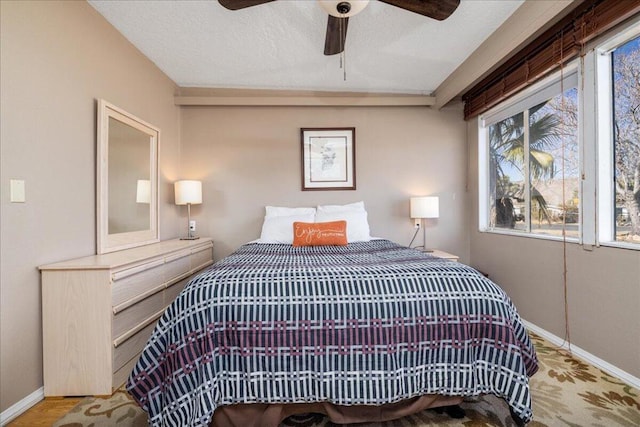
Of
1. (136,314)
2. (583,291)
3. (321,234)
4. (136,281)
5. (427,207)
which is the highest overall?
(427,207)

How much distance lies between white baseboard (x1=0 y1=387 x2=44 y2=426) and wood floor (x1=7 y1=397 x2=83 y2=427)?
0.06 feet

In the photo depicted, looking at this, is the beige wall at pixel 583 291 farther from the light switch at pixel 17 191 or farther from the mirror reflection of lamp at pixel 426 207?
the light switch at pixel 17 191

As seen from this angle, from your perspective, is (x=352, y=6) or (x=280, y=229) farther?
(x=280, y=229)

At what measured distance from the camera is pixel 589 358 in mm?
1979

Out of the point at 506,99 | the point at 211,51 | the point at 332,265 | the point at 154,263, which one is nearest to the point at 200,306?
the point at 332,265

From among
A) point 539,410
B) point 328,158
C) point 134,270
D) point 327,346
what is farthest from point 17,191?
point 539,410

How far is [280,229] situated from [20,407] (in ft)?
6.81

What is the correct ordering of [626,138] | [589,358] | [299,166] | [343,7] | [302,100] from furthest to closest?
1. [299,166]
2. [302,100]
3. [589,358]
4. [626,138]
5. [343,7]

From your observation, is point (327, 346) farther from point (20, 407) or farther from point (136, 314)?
point (20, 407)

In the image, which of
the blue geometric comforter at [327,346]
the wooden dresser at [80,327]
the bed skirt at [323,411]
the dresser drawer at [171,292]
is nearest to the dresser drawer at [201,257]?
the dresser drawer at [171,292]

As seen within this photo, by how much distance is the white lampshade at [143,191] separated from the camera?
260 cm

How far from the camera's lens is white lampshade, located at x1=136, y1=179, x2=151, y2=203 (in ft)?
8.52

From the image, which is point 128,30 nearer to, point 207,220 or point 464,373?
point 207,220

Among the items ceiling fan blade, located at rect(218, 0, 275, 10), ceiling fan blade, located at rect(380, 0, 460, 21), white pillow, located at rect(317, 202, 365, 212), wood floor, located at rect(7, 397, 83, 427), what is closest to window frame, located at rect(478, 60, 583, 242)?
ceiling fan blade, located at rect(380, 0, 460, 21)
